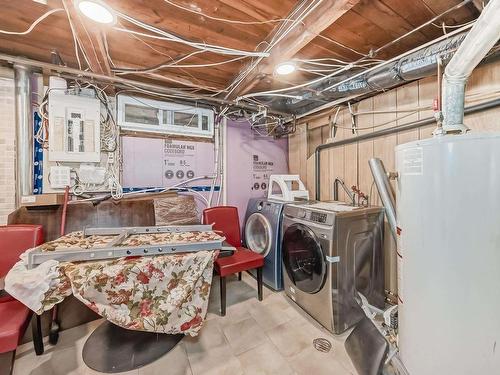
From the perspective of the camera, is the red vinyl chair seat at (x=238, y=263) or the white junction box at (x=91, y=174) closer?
the red vinyl chair seat at (x=238, y=263)

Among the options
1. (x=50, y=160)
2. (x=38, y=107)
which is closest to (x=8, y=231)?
(x=50, y=160)

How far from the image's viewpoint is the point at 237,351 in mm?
1663

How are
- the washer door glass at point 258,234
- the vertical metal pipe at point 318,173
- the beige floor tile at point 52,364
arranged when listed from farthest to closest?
the vertical metal pipe at point 318,173 → the washer door glass at point 258,234 → the beige floor tile at point 52,364

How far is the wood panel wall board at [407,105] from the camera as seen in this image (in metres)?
2.04

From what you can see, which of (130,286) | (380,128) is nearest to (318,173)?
(380,128)

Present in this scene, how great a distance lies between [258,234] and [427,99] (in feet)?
7.40

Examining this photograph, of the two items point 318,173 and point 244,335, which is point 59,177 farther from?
point 318,173

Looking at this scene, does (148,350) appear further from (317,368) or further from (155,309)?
(317,368)

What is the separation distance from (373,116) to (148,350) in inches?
119

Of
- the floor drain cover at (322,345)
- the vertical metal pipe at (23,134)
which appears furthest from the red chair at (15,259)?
the floor drain cover at (322,345)

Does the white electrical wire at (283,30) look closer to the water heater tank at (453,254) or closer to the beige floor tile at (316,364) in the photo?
the water heater tank at (453,254)

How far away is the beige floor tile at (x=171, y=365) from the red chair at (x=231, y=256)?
536 mm

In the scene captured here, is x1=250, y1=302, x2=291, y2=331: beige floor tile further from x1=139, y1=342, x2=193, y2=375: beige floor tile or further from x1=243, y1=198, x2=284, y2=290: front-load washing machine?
x1=139, y1=342, x2=193, y2=375: beige floor tile

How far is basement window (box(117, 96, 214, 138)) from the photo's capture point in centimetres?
248
